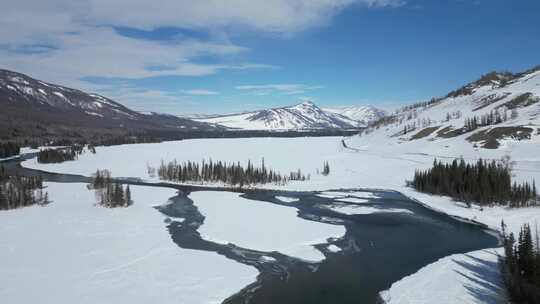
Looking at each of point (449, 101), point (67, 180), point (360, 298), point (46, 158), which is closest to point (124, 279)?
point (360, 298)

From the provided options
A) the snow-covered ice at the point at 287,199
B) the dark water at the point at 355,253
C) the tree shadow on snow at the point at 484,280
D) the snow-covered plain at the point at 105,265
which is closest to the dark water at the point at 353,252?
the dark water at the point at 355,253

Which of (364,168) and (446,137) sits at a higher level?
(446,137)

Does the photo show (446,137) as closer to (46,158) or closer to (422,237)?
(422,237)

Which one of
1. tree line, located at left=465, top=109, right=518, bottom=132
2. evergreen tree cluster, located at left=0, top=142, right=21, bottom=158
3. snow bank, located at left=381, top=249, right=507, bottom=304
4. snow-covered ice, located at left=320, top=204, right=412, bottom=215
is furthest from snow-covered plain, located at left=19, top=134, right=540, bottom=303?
evergreen tree cluster, located at left=0, top=142, right=21, bottom=158

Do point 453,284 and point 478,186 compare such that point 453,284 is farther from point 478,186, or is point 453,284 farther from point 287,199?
point 287,199

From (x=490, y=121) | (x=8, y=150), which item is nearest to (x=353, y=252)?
(x=490, y=121)

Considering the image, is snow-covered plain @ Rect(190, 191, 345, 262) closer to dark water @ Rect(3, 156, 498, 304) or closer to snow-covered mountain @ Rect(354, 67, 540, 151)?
dark water @ Rect(3, 156, 498, 304)

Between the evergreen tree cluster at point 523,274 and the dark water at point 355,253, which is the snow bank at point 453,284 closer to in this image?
the evergreen tree cluster at point 523,274
